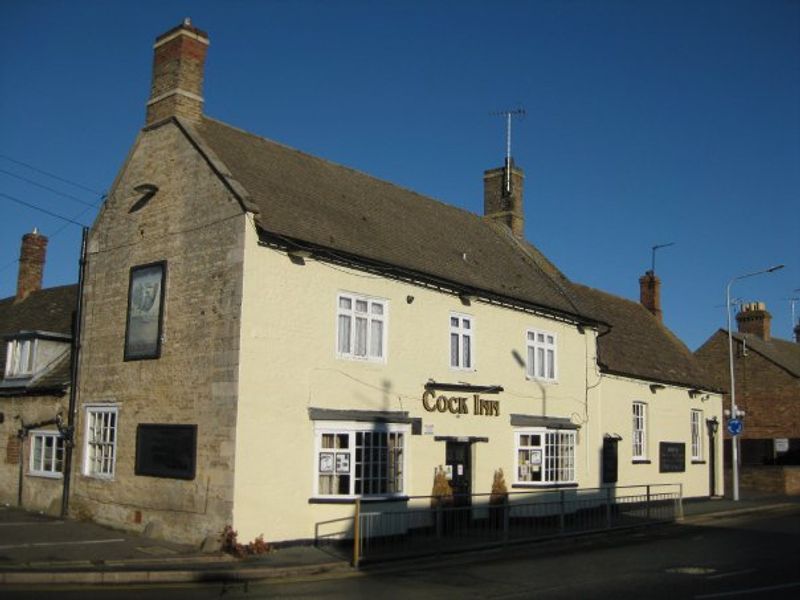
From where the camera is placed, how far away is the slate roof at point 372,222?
18.1 meters

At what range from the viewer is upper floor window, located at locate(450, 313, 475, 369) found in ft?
67.5

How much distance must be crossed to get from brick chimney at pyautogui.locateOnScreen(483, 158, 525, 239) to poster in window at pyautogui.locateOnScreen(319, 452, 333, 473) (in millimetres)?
14427

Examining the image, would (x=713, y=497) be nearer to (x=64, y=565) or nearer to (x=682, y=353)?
(x=682, y=353)

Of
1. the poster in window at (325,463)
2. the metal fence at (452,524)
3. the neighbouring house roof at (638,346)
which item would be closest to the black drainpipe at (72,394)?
the poster in window at (325,463)

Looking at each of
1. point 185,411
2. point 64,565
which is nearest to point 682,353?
point 185,411

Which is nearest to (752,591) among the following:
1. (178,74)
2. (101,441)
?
(101,441)

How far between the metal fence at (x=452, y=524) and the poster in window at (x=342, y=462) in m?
0.85

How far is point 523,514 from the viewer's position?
21.2 meters

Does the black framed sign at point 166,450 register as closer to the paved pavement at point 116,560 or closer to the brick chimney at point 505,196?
the paved pavement at point 116,560

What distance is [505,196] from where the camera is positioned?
2961 cm

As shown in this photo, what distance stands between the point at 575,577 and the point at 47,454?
45.9ft

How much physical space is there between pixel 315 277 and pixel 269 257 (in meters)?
1.23

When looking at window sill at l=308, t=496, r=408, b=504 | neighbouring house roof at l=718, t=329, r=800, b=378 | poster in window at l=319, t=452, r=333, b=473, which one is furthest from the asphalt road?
neighbouring house roof at l=718, t=329, r=800, b=378

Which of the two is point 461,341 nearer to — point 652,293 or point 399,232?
point 399,232
